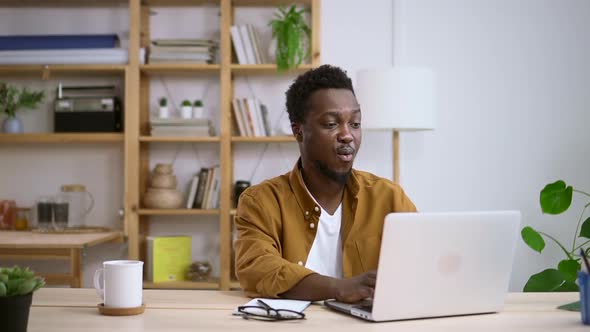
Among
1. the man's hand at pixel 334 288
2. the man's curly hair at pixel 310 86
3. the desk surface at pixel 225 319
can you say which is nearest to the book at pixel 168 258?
the man's curly hair at pixel 310 86

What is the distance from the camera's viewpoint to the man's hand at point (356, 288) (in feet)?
5.43

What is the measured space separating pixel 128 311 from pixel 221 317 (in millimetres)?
202

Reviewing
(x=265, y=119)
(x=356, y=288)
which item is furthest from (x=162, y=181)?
(x=356, y=288)

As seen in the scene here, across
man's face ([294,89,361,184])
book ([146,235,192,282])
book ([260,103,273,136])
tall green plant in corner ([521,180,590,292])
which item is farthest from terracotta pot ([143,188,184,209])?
man's face ([294,89,361,184])

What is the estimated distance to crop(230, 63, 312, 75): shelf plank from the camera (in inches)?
156

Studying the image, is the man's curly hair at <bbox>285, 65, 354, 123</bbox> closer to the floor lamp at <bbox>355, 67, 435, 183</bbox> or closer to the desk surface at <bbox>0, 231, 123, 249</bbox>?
the floor lamp at <bbox>355, 67, 435, 183</bbox>

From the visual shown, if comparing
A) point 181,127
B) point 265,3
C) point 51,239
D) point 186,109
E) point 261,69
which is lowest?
point 51,239

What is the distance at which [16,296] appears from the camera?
1335 millimetres

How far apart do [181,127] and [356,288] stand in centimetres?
252

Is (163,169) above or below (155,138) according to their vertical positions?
below

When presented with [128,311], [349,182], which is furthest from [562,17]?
[128,311]

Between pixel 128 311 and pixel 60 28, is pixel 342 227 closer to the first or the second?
pixel 128 311

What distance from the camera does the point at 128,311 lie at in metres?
1.58

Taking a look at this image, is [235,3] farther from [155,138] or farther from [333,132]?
[333,132]
